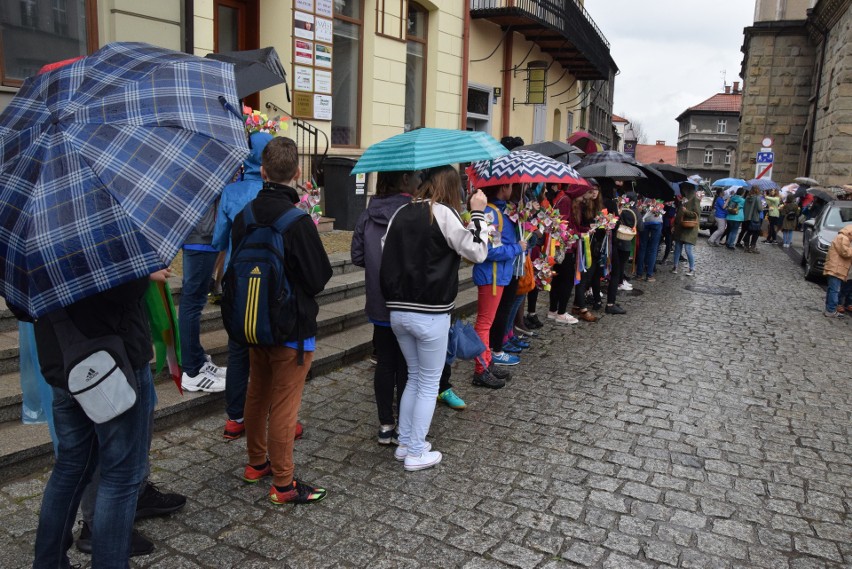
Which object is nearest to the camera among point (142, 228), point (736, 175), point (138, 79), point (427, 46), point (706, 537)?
point (142, 228)

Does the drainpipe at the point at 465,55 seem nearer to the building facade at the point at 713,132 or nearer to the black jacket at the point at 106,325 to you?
the black jacket at the point at 106,325

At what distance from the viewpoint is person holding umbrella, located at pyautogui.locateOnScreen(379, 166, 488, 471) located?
3.87m

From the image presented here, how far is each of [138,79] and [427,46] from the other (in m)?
12.3

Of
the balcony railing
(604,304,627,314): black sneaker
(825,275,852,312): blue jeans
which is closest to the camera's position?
(604,304,627,314): black sneaker

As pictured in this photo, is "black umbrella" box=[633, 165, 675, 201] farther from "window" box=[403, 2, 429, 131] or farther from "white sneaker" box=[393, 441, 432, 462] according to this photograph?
"white sneaker" box=[393, 441, 432, 462]

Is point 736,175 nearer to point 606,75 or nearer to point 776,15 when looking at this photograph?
point 776,15

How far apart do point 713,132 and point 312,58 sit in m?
77.3

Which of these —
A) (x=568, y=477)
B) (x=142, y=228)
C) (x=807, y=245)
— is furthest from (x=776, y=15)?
(x=142, y=228)

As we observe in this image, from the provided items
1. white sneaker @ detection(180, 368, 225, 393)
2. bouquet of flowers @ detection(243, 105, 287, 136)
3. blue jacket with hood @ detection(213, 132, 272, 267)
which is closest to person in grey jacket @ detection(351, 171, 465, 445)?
blue jacket with hood @ detection(213, 132, 272, 267)

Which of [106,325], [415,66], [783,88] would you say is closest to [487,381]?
[106,325]

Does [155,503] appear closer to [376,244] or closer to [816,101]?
[376,244]

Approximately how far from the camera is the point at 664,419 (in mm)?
5102

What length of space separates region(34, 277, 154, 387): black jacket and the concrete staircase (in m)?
1.66

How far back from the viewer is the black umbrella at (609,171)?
849cm
